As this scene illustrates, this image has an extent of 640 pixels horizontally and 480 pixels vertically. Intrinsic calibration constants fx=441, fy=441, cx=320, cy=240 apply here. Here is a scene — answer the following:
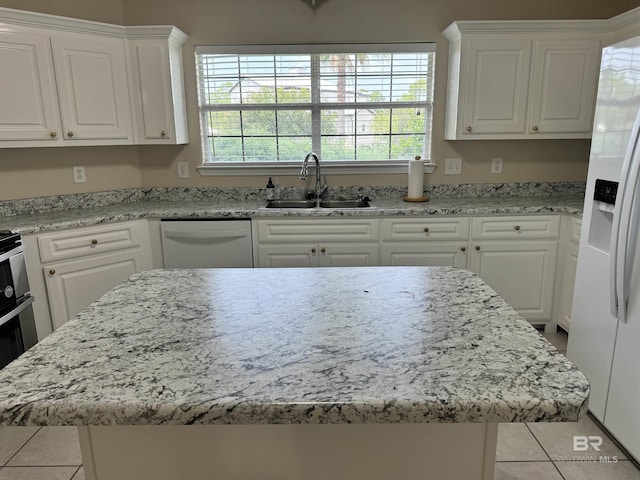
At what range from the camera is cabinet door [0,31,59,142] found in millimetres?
2549

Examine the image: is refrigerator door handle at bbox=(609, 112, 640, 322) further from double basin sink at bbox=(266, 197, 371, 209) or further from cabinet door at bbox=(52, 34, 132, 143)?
cabinet door at bbox=(52, 34, 132, 143)

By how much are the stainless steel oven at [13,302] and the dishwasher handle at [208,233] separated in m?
0.84

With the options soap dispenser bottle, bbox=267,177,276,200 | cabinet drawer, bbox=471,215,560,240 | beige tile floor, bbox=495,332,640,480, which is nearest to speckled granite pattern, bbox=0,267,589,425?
beige tile floor, bbox=495,332,640,480

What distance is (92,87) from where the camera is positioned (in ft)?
9.32

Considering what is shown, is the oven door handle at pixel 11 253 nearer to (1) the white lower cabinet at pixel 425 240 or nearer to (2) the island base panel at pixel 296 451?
(2) the island base panel at pixel 296 451

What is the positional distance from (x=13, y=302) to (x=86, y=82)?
142 centimetres

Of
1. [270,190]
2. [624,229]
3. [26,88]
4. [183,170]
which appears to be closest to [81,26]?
[26,88]

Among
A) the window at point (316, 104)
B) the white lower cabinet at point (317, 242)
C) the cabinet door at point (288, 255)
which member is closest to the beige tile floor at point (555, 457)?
the white lower cabinet at point (317, 242)

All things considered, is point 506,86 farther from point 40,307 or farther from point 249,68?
point 40,307

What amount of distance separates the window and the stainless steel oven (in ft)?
4.94

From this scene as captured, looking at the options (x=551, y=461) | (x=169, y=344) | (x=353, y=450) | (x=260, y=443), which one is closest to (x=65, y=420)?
(x=169, y=344)

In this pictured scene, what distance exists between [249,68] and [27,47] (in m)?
1.41

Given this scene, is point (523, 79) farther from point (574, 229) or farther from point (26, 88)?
point (26, 88)

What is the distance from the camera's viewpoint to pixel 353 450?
0.98 meters
